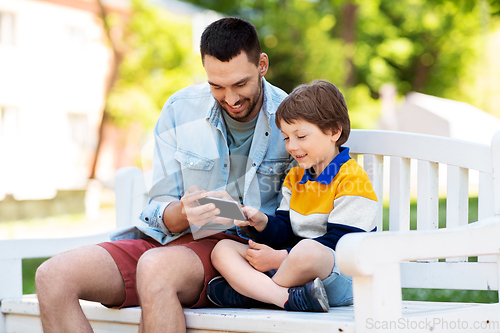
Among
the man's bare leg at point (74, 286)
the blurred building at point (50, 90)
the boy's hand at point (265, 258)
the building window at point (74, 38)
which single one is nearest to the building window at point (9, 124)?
the blurred building at point (50, 90)

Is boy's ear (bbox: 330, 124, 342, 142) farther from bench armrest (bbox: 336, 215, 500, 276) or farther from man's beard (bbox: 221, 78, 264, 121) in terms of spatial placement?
bench armrest (bbox: 336, 215, 500, 276)

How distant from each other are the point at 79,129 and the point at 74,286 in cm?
1399

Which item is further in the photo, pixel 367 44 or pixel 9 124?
→ pixel 367 44

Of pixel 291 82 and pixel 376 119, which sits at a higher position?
pixel 291 82

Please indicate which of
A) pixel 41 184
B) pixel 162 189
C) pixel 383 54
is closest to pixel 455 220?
pixel 162 189

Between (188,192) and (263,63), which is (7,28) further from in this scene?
(188,192)

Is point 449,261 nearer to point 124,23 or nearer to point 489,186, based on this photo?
point 489,186

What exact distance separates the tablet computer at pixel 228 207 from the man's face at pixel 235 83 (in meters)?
0.49

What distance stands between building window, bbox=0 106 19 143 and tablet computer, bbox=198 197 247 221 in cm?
1270

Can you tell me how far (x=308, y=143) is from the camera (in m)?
2.03

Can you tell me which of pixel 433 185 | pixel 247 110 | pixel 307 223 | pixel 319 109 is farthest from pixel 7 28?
pixel 433 185

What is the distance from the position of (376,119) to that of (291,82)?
3.02 m

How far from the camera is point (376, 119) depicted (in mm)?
16641

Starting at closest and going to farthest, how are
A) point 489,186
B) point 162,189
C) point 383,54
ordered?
point 489,186 → point 162,189 → point 383,54
